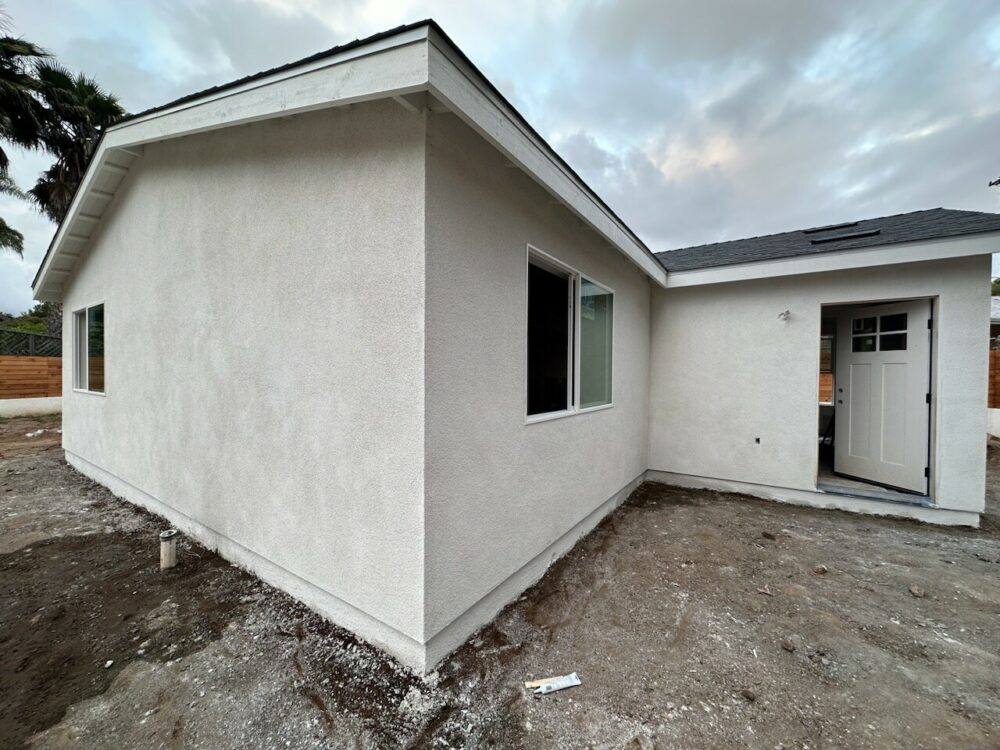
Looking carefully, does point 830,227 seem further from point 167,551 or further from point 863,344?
point 167,551

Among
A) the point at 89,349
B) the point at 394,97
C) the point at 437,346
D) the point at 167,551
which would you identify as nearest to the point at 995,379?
the point at 437,346

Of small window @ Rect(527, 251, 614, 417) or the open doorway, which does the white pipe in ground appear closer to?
small window @ Rect(527, 251, 614, 417)

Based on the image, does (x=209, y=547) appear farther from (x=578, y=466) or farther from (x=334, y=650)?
(x=578, y=466)

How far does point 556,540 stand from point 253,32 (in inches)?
407

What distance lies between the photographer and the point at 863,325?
16.3ft

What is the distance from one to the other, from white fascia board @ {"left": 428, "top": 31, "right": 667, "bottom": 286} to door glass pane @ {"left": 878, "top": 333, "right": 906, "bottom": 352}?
3.89m

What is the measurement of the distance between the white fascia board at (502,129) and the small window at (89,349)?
19.4ft

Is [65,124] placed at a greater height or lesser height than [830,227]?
greater

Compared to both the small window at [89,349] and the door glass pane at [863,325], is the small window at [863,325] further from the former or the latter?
the small window at [89,349]

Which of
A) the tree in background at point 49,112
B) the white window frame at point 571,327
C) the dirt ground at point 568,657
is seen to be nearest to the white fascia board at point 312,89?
the white window frame at point 571,327

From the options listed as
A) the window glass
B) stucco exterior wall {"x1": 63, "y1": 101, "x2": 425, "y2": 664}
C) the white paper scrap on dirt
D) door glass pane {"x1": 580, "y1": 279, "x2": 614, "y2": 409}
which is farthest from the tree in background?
the white paper scrap on dirt

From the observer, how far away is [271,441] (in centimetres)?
269

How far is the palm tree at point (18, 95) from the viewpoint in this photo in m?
8.48

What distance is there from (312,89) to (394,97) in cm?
49
